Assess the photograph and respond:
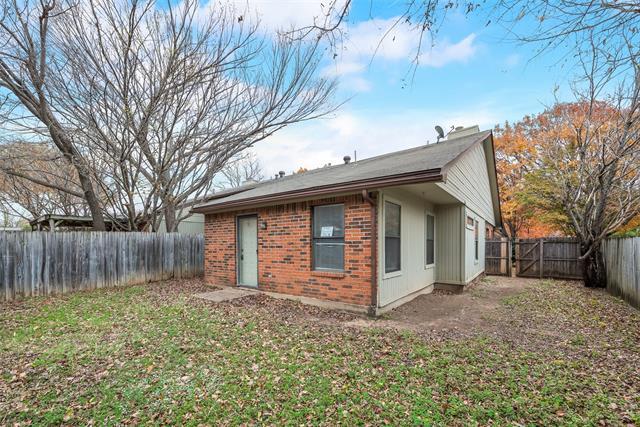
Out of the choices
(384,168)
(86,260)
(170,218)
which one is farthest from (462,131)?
(86,260)

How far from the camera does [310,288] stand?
672 cm

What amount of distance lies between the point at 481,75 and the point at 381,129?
7508mm

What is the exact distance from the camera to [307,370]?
3572 millimetres

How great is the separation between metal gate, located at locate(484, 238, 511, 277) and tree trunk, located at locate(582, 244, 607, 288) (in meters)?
3.41

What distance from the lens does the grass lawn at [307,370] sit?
280 centimetres

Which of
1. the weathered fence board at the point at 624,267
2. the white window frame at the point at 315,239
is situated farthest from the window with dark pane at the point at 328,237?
the weathered fence board at the point at 624,267

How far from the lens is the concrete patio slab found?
7232 millimetres

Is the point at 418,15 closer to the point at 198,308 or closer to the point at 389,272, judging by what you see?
the point at 389,272

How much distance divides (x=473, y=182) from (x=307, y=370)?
877cm

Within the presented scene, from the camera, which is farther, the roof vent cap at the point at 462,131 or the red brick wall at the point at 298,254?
the roof vent cap at the point at 462,131

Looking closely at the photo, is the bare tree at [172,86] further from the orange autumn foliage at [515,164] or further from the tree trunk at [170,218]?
the orange autumn foliage at [515,164]

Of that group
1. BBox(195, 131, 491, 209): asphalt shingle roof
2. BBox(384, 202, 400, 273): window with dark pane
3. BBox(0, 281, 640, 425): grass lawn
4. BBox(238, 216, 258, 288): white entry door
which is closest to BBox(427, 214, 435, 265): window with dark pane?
BBox(195, 131, 491, 209): asphalt shingle roof

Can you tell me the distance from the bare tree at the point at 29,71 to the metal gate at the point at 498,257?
51.1ft

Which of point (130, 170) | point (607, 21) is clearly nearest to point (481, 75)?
point (607, 21)
